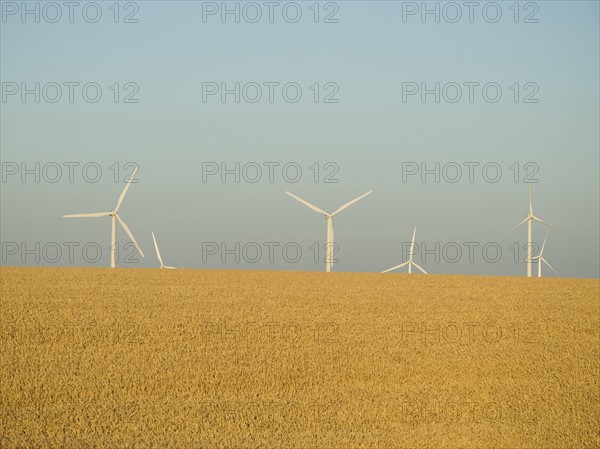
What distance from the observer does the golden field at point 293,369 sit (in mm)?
13484

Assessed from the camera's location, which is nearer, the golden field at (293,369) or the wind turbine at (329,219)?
the golden field at (293,369)

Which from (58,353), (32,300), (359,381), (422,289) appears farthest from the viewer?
(422,289)

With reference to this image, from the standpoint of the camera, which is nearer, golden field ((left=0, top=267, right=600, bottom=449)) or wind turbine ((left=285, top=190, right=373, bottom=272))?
golden field ((left=0, top=267, right=600, bottom=449))

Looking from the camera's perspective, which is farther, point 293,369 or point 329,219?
point 329,219

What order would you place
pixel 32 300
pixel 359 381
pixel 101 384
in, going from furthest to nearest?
pixel 32 300
pixel 359 381
pixel 101 384

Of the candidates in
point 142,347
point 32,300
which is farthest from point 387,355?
point 32,300

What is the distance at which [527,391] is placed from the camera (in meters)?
17.0

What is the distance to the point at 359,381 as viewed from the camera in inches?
693

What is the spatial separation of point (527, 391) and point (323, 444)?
6.18 metres

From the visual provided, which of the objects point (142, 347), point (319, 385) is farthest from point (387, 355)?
point (142, 347)

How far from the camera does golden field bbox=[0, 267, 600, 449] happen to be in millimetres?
13484

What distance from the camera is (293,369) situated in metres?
18.1

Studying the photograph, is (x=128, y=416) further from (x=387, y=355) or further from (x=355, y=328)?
(x=355, y=328)

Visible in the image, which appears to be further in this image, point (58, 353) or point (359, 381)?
point (58, 353)
